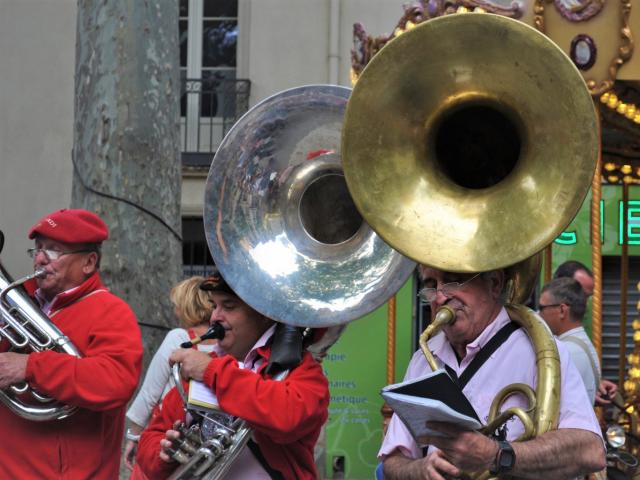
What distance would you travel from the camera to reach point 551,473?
134 inches

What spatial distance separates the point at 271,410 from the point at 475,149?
950 mm

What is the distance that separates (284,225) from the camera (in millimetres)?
4156

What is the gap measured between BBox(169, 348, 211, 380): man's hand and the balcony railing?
10297 mm

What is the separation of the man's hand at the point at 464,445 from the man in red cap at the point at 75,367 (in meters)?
1.48

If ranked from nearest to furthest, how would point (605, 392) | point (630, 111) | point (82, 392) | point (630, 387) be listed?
point (82, 392), point (605, 392), point (630, 387), point (630, 111)

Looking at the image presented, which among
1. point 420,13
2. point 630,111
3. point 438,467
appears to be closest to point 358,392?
point 630,111

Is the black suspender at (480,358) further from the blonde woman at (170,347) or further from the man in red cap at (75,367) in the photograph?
the blonde woman at (170,347)

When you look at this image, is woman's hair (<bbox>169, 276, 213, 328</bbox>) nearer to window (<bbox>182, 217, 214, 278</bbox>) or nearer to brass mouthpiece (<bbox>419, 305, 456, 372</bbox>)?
brass mouthpiece (<bbox>419, 305, 456, 372</bbox>)

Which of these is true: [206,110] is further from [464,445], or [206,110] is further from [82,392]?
[464,445]

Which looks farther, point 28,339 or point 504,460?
point 28,339

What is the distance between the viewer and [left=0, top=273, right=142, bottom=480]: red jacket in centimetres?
437

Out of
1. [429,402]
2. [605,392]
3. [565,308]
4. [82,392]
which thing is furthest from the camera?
[605,392]

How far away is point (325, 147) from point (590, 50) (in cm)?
399

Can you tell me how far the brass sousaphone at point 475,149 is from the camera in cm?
351
